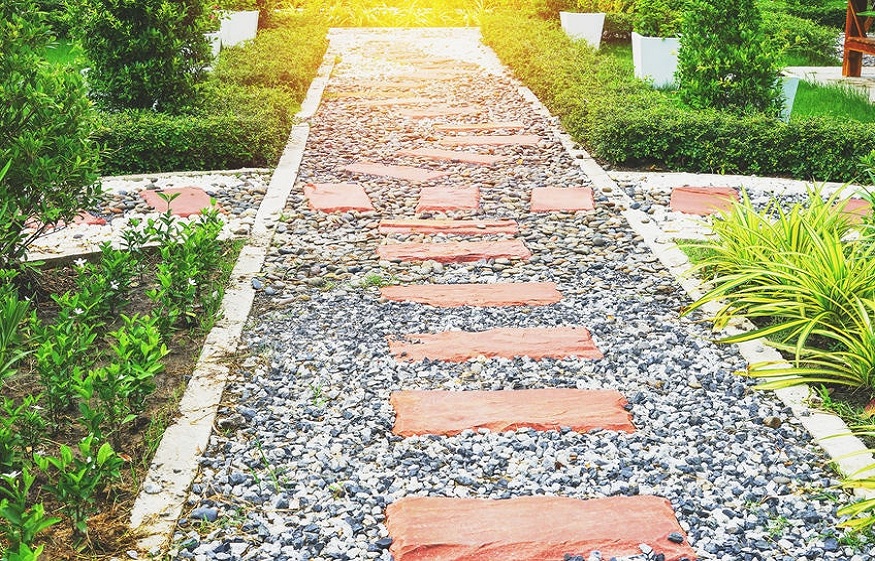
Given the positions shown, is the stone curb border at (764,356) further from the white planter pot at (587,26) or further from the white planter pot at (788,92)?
the white planter pot at (587,26)

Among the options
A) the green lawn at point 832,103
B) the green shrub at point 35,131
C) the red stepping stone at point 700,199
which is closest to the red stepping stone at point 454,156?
the red stepping stone at point 700,199

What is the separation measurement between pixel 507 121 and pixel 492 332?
4.33 m

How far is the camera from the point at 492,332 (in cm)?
406

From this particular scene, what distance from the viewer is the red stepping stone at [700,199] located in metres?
5.75

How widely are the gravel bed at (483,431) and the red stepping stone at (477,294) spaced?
0.25 ft

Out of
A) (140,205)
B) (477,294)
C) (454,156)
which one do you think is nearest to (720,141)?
(454,156)

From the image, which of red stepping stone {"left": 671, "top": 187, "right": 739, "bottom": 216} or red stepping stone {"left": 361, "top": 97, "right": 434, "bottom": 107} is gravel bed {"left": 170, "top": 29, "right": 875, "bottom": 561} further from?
red stepping stone {"left": 361, "top": 97, "right": 434, "bottom": 107}

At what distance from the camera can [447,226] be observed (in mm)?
5406

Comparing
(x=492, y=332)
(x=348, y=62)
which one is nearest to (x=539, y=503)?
(x=492, y=332)

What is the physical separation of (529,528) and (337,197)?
3.55 meters

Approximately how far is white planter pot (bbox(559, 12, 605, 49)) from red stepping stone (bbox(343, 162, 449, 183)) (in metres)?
5.89

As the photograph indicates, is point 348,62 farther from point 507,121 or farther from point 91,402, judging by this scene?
point 91,402

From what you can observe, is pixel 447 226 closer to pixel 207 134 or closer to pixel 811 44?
pixel 207 134

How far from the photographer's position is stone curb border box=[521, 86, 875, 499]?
10.1 ft
